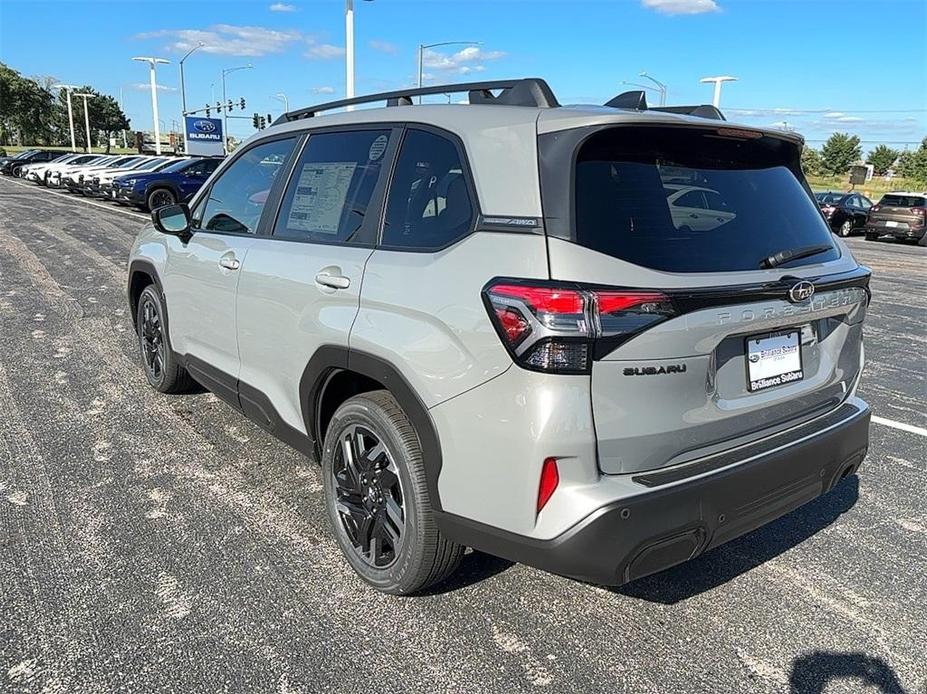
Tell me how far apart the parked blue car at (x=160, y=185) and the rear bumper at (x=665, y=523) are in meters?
19.4

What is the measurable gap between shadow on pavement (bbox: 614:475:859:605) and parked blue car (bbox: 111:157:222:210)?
18.9 m

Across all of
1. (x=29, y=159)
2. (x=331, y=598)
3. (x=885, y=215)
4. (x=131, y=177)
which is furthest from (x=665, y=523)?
(x=29, y=159)

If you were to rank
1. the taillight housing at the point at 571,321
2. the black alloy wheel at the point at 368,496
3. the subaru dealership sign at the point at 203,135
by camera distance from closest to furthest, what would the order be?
the taillight housing at the point at 571,321 → the black alloy wheel at the point at 368,496 → the subaru dealership sign at the point at 203,135

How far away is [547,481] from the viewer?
2.12 meters

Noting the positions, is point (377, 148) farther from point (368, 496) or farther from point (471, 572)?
point (471, 572)

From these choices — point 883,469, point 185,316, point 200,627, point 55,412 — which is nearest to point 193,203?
point 185,316

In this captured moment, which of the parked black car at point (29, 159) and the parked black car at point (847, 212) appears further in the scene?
the parked black car at point (29, 159)

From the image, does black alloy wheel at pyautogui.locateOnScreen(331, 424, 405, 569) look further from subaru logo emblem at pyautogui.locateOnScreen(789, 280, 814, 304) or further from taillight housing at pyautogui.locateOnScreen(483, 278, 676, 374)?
subaru logo emblem at pyautogui.locateOnScreen(789, 280, 814, 304)

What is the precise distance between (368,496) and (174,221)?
2.42 metres

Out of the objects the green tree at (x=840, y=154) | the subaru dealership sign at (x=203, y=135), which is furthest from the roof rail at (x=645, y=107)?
the green tree at (x=840, y=154)

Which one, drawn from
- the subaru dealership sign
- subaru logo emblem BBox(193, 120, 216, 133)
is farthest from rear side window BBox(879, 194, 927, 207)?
subaru logo emblem BBox(193, 120, 216, 133)

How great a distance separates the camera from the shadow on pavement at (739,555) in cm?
285

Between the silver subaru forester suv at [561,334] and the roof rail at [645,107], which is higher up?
the roof rail at [645,107]

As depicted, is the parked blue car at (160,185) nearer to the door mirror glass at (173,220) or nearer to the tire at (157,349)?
the tire at (157,349)
